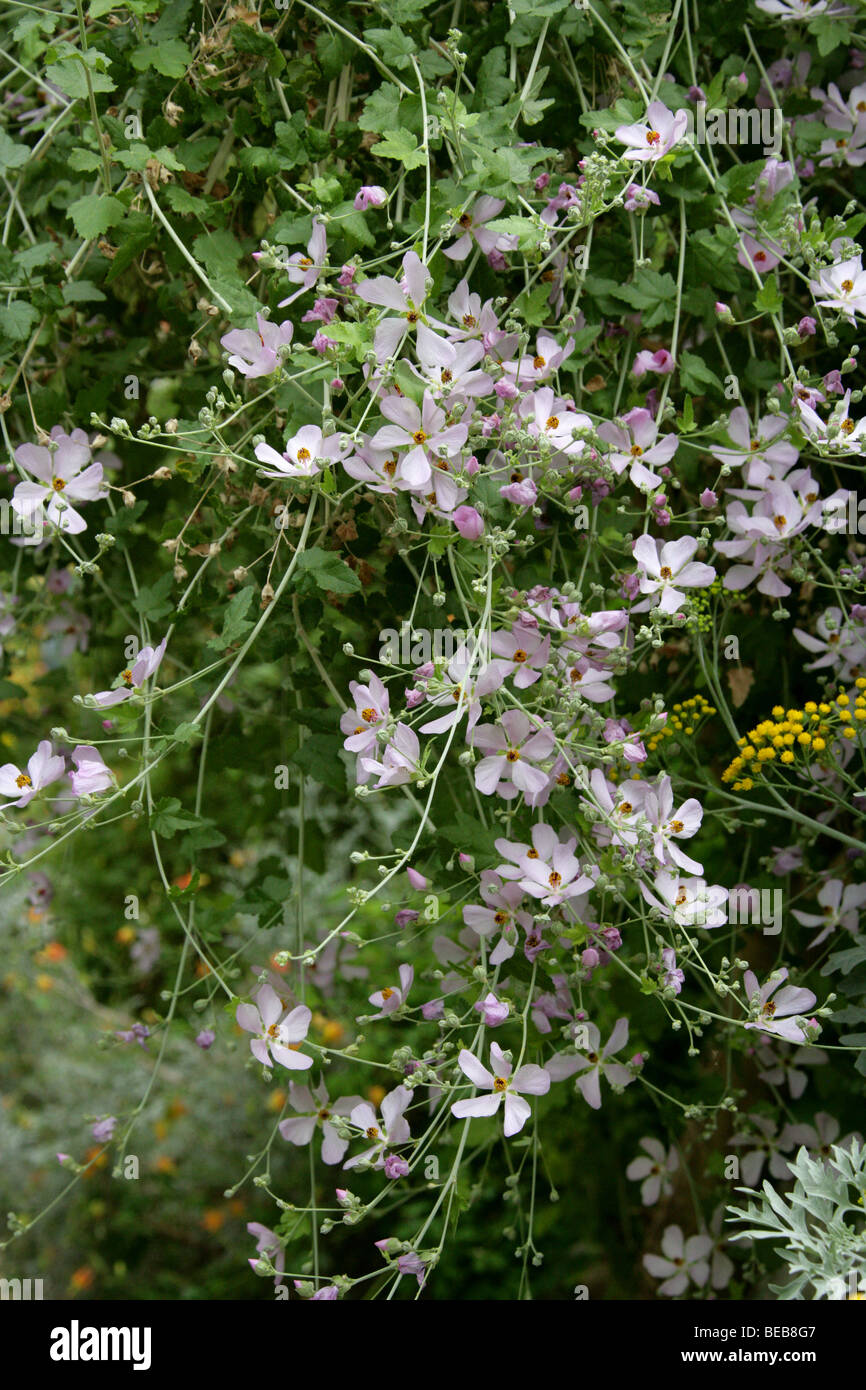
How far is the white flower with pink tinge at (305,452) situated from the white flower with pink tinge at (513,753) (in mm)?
339

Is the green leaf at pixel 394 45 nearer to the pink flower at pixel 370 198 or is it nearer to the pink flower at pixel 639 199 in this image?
the pink flower at pixel 370 198

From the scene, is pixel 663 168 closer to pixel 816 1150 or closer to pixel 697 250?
pixel 697 250

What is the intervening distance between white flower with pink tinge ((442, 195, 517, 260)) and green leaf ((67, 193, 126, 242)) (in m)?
0.41

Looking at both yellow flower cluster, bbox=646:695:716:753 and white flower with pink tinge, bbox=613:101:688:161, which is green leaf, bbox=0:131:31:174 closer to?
white flower with pink tinge, bbox=613:101:688:161

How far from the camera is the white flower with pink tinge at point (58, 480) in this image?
1.59 metres

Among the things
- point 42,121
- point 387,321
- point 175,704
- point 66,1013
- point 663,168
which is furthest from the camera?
point 66,1013

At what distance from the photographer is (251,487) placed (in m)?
1.63

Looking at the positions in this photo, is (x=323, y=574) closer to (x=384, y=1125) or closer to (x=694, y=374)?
(x=694, y=374)

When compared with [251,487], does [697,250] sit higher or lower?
higher

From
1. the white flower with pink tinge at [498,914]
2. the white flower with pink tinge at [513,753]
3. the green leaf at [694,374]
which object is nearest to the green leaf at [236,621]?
the white flower with pink tinge at [513,753]

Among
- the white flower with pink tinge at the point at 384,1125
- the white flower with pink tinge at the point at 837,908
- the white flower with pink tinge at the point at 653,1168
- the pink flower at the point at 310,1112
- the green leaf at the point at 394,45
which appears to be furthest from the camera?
the white flower with pink tinge at the point at 653,1168

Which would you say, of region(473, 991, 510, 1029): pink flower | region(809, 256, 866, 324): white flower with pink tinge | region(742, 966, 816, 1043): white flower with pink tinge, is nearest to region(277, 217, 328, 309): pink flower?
region(809, 256, 866, 324): white flower with pink tinge

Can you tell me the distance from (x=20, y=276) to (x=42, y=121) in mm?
440
